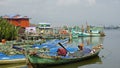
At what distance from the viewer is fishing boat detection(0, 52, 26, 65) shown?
794 inches

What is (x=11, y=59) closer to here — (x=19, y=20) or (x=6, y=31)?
(x=6, y=31)

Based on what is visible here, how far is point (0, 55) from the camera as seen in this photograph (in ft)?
66.6

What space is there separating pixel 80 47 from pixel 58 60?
3.50 metres

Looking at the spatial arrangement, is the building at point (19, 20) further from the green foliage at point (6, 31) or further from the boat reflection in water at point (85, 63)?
the boat reflection in water at point (85, 63)

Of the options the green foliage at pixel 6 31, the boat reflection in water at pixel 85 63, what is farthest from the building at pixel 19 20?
the boat reflection in water at pixel 85 63

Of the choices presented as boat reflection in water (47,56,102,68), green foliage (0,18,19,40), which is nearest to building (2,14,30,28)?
green foliage (0,18,19,40)

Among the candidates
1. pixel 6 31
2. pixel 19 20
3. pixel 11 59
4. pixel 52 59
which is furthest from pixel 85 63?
pixel 19 20

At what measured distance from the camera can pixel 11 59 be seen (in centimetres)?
2036

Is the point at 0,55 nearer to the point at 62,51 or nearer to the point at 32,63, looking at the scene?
the point at 32,63

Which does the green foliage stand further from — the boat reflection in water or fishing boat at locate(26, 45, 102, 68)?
fishing boat at locate(26, 45, 102, 68)

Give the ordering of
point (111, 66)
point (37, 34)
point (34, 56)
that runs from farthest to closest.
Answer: point (37, 34) < point (111, 66) < point (34, 56)

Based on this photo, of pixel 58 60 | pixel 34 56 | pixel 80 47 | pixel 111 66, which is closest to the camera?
pixel 34 56

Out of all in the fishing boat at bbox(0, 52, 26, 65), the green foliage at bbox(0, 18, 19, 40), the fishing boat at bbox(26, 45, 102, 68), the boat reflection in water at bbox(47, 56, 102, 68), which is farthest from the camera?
the green foliage at bbox(0, 18, 19, 40)

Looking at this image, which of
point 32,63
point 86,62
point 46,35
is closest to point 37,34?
point 46,35
